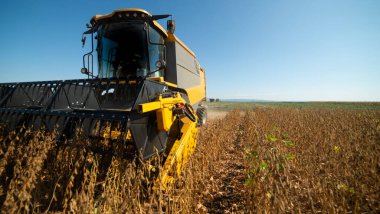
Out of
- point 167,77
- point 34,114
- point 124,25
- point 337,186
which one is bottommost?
point 337,186

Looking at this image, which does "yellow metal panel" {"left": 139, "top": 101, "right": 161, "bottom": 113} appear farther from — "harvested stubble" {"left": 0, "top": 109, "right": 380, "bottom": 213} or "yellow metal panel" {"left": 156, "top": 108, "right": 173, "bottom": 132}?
"harvested stubble" {"left": 0, "top": 109, "right": 380, "bottom": 213}

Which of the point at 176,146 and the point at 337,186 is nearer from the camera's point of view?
the point at 337,186

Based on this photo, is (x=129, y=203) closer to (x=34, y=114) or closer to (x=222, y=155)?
(x=34, y=114)

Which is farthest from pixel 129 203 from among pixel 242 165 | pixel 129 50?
pixel 129 50

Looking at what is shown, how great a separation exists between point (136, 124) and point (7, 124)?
267cm

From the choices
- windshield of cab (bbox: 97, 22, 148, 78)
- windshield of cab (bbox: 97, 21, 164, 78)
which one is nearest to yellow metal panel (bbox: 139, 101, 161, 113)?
windshield of cab (bbox: 97, 21, 164, 78)

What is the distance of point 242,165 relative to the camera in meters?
4.00

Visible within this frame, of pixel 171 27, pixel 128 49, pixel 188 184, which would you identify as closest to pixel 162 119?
pixel 188 184

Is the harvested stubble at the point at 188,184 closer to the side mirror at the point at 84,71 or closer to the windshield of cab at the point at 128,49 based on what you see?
the side mirror at the point at 84,71

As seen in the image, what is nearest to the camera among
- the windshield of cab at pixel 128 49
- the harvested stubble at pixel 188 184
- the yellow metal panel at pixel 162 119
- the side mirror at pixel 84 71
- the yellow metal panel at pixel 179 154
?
the harvested stubble at pixel 188 184

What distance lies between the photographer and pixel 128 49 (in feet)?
13.7

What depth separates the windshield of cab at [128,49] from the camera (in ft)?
13.1

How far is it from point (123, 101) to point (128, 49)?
1.44 metres

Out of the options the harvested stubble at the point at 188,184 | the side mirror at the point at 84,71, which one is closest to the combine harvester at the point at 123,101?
the side mirror at the point at 84,71
